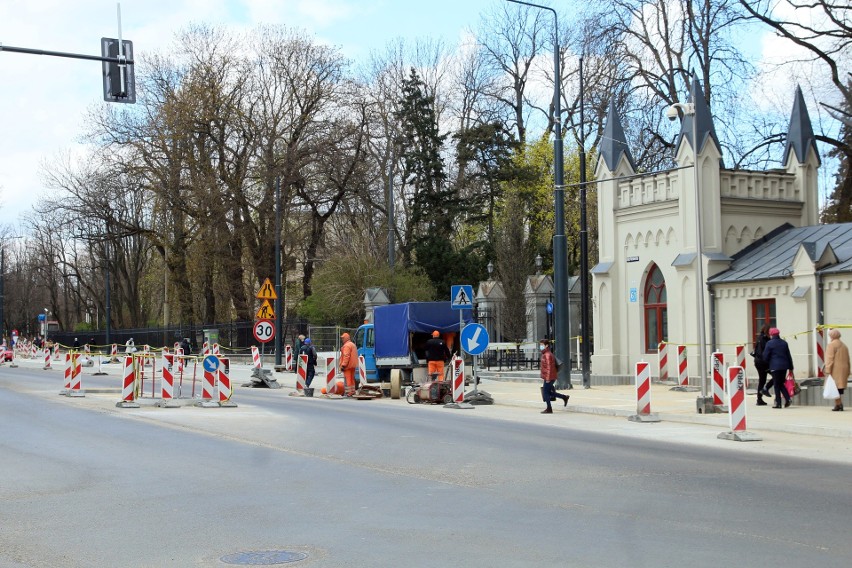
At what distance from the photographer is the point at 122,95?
53.0ft

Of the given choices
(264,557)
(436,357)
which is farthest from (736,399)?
(436,357)

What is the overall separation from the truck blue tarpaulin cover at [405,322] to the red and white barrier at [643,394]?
31.7ft

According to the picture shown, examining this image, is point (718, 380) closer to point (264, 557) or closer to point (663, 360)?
point (663, 360)

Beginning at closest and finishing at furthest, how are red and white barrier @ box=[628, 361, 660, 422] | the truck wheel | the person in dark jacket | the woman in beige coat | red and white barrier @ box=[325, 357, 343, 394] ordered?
1. red and white barrier @ box=[628, 361, 660, 422]
2. the woman in beige coat
3. the person in dark jacket
4. the truck wheel
5. red and white barrier @ box=[325, 357, 343, 394]

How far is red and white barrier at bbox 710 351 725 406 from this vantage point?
65.8 ft

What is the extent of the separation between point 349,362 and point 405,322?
2654 millimetres

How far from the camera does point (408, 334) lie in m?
28.2

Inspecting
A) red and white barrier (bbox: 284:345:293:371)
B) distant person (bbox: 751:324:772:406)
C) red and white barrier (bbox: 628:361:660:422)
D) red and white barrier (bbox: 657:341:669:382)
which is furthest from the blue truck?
red and white barrier (bbox: 628:361:660:422)

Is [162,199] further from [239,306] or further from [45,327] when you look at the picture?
[45,327]

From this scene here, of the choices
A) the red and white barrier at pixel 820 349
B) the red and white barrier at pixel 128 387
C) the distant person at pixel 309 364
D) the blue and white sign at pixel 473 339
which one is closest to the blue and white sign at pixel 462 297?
the blue and white sign at pixel 473 339

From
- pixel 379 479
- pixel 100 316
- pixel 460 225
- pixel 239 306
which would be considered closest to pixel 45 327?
pixel 100 316

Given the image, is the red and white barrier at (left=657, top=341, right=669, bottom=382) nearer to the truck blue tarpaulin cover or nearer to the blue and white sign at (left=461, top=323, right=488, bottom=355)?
the truck blue tarpaulin cover

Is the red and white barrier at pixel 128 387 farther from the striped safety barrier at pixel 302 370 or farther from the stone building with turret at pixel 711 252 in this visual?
the stone building with turret at pixel 711 252

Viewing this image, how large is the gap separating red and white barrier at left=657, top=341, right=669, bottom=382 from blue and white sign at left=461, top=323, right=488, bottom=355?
6.76 m
